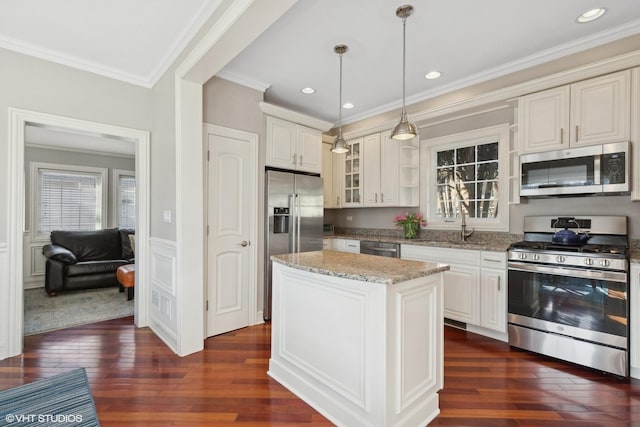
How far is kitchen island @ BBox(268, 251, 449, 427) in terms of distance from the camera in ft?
5.24

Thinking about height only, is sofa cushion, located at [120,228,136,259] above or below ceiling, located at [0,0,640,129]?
below

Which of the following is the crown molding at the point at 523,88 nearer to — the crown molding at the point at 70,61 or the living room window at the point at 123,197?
the crown molding at the point at 70,61

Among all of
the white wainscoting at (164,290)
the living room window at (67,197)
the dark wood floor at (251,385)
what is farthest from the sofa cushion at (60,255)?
the white wainscoting at (164,290)

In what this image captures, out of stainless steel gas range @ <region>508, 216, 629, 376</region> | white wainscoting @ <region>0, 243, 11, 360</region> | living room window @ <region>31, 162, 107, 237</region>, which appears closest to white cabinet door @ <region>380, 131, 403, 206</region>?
stainless steel gas range @ <region>508, 216, 629, 376</region>

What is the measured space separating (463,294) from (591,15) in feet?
8.15

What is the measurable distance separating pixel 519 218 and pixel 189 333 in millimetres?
3372

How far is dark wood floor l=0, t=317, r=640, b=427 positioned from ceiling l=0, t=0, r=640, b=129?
2564 millimetres

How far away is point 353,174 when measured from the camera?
15.2 feet

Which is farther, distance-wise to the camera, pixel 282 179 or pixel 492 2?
pixel 282 179

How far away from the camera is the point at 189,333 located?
8.80ft

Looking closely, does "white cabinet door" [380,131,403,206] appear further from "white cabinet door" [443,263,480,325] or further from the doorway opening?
the doorway opening

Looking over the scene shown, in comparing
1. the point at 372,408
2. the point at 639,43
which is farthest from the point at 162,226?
the point at 639,43

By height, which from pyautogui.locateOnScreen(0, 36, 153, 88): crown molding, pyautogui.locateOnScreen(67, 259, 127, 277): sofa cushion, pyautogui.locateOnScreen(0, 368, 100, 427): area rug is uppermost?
pyautogui.locateOnScreen(0, 36, 153, 88): crown molding

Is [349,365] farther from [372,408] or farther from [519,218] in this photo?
[519,218]
